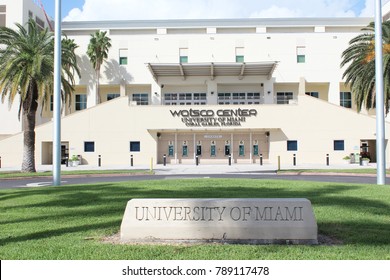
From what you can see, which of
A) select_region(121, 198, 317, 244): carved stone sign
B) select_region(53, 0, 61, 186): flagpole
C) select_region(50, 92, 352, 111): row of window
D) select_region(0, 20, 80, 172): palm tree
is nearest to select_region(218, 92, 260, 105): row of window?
select_region(50, 92, 352, 111): row of window

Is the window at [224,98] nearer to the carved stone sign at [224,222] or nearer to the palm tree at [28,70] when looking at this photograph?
the palm tree at [28,70]

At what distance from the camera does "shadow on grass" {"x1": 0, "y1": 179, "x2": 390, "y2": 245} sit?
24.2ft

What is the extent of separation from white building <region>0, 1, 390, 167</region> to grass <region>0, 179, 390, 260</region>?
24649 mm

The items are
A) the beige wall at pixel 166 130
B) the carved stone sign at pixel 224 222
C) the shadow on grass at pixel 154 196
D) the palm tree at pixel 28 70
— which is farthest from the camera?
the beige wall at pixel 166 130

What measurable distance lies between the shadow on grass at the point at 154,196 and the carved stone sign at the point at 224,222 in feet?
2.94

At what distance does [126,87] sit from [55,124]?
32.5 metres

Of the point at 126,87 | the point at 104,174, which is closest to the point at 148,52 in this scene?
the point at 126,87

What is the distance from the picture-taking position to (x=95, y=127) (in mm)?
40500

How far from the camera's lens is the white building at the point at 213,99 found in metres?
39.8

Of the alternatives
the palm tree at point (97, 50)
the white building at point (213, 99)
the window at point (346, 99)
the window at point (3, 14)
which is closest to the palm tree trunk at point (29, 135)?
the white building at point (213, 99)

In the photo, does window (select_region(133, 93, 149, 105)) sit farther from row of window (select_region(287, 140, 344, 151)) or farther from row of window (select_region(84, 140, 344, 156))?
row of window (select_region(287, 140, 344, 151))

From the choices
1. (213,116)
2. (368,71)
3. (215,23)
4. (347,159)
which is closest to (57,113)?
(368,71)

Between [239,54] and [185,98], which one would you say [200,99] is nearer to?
[185,98]
